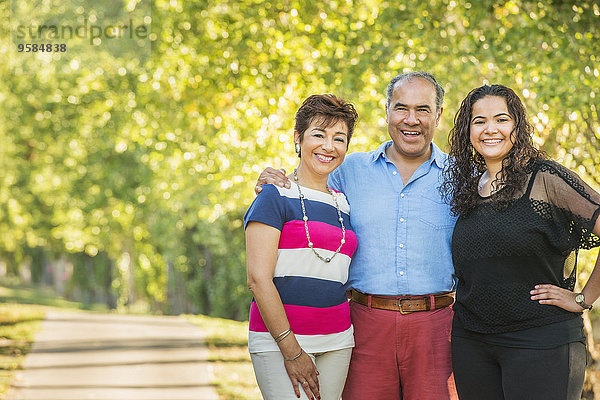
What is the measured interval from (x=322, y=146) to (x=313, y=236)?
47 centimetres

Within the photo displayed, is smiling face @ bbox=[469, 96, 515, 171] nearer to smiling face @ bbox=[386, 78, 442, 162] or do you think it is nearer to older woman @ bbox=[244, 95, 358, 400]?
smiling face @ bbox=[386, 78, 442, 162]

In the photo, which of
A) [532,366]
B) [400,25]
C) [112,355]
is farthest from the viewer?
[112,355]

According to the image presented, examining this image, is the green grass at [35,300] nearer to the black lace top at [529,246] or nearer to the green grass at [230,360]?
the green grass at [230,360]

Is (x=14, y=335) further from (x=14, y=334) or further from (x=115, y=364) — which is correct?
(x=115, y=364)

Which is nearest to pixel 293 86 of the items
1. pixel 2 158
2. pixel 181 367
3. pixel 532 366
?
pixel 181 367

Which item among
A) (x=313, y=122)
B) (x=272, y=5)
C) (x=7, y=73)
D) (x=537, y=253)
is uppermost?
(x=7, y=73)

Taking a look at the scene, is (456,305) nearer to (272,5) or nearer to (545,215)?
(545,215)

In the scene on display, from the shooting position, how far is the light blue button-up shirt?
3967 mm

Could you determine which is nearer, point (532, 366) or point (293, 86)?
point (532, 366)

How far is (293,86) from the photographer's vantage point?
31.0 feet

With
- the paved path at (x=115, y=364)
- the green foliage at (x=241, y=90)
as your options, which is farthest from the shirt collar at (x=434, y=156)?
the paved path at (x=115, y=364)

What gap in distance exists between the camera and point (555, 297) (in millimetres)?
3314

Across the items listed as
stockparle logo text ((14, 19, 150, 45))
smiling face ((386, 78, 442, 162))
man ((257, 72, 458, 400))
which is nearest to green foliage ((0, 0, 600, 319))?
stockparle logo text ((14, 19, 150, 45))

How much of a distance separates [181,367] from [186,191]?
449 cm
